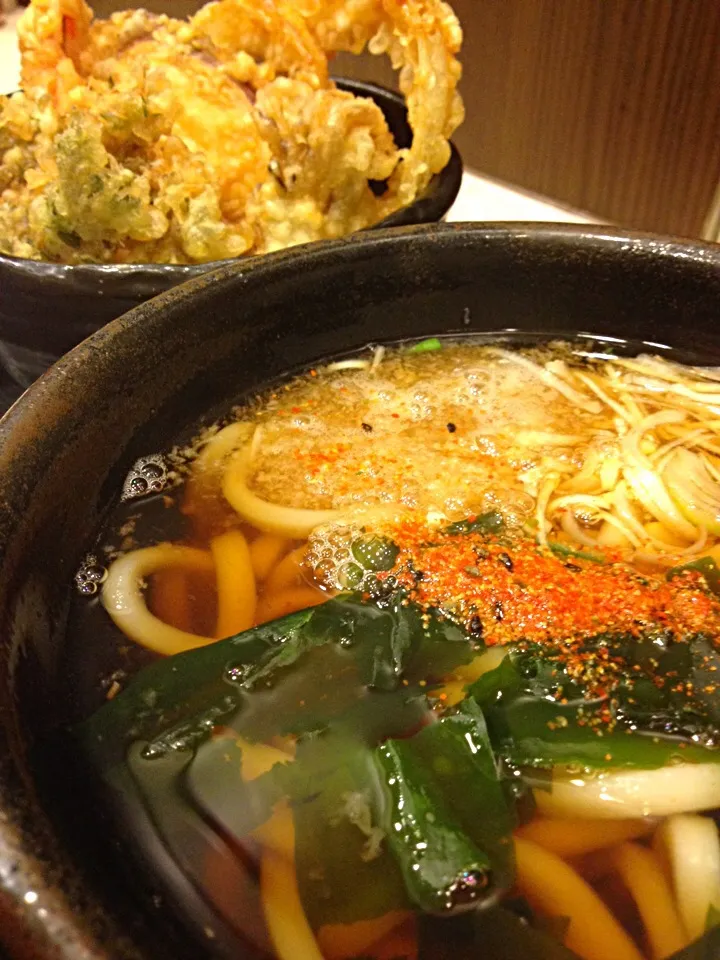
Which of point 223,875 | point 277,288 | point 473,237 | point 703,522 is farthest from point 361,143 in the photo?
point 223,875

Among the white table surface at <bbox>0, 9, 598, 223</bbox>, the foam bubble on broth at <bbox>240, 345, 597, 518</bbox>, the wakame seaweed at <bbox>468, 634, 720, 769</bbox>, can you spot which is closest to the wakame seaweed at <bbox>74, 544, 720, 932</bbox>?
the wakame seaweed at <bbox>468, 634, 720, 769</bbox>

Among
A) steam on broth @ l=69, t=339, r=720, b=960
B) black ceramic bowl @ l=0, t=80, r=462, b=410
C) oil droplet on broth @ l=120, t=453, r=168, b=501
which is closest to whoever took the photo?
steam on broth @ l=69, t=339, r=720, b=960

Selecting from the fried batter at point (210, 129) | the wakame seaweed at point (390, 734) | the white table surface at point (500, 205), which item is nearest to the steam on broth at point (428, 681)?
the wakame seaweed at point (390, 734)

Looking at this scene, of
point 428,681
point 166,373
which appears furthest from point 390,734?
point 166,373

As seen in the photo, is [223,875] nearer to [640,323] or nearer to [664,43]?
[640,323]

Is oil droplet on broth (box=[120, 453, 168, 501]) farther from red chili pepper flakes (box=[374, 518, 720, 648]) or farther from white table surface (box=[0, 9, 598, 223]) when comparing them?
white table surface (box=[0, 9, 598, 223])

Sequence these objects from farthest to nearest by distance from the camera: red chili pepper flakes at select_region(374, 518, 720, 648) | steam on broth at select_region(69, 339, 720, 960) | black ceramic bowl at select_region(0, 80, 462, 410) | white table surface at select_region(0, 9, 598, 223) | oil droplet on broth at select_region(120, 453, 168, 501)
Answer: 1. white table surface at select_region(0, 9, 598, 223)
2. black ceramic bowl at select_region(0, 80, 462, 410)
3. oil droplet on broth at select_region(120, 453, 168, 501)
4. red chili pepper flakes at select_region(374, 518, 720, 648)
5. steam on broth at select_region(69, 339, 720, 960)
